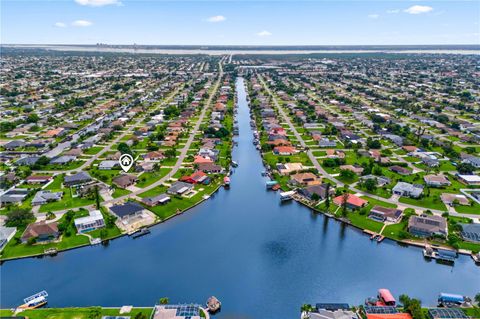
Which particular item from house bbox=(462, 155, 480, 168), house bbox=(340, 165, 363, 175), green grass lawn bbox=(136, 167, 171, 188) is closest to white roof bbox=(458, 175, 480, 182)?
house bbox=(462, 155, 480, 168)

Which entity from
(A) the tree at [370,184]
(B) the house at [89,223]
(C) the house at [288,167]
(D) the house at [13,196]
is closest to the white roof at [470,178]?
(A) the tree at [370,184]

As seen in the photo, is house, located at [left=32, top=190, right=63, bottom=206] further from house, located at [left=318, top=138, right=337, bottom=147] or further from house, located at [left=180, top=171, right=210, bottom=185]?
house, located at [left=318, top=138, right=337, bottom=147]

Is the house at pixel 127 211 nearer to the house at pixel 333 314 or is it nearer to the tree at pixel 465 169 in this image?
the house at pixel 333 314

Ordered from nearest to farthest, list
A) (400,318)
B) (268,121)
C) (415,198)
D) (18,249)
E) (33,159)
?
1. (400,318)
2. (18,249)
3. (415,198)
4. (33,159)
5. (268,121)

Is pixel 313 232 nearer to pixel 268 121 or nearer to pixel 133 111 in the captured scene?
pixel 268 121

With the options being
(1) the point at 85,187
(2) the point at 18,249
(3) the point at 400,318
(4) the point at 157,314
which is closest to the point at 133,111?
(1) the point at 85,187

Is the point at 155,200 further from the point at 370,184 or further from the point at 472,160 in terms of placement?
the point at 472,160
